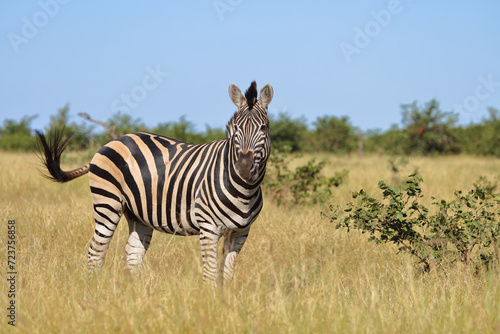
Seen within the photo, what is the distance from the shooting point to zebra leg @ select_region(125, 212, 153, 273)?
5051 millimetres

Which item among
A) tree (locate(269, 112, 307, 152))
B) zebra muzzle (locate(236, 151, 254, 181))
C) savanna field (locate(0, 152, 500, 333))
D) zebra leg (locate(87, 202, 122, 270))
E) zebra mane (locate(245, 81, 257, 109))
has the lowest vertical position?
savanna field (locate(0, 152, 500, 333))

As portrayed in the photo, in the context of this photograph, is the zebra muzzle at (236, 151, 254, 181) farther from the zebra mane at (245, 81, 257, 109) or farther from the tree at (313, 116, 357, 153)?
the tree at (313, 116, 357, 153)

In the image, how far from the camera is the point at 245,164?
383cm

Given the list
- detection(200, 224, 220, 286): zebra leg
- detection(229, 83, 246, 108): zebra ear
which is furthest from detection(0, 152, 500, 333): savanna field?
detection(229, 83, 246, 108): zebra ear

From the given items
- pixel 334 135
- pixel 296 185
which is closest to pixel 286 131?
pixel 334 135

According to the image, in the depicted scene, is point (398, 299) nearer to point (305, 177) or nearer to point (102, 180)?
point (102, 180)

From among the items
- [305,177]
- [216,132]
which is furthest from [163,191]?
[216,132]

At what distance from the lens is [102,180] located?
4852 mm

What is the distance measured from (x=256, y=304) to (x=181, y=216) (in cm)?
140

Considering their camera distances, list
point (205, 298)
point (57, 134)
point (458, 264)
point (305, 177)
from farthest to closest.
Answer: point (305, 177) → point (57, 134) → point (458, 264) → point (205, 298)

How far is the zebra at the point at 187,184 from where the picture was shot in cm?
407

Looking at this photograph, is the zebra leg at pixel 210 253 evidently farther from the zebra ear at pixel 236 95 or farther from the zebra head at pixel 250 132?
the zebra ear at pixel 236 95

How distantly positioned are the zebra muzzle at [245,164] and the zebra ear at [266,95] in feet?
1.92

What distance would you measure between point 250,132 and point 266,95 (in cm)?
50
